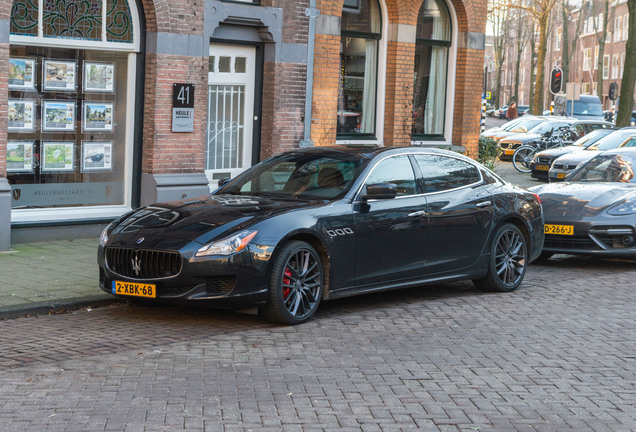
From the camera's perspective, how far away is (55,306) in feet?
28.8

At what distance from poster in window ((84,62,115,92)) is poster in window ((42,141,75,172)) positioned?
843mm

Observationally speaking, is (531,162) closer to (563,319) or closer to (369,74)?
(369,74)

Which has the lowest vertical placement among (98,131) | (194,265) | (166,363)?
(166,363)

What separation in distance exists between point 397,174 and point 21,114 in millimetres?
5884

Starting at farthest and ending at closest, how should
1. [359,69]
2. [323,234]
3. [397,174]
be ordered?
1. [359,69]
2. [397,174]
3. [323,234]

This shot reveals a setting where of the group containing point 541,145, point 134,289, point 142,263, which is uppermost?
point 541,145

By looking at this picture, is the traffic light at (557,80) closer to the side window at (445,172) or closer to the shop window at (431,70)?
the shop window at (431,70)

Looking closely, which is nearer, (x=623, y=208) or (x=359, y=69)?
(x=623, y=208)

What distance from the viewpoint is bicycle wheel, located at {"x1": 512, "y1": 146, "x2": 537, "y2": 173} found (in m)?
29.5

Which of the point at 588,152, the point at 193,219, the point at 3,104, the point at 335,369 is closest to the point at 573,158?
the point at 588,152

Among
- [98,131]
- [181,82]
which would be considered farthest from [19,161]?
[181,82]

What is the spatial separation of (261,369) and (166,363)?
2.20ft

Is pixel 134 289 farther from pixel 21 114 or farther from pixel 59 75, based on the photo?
pixel 59 75

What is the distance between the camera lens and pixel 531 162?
27.3 m
